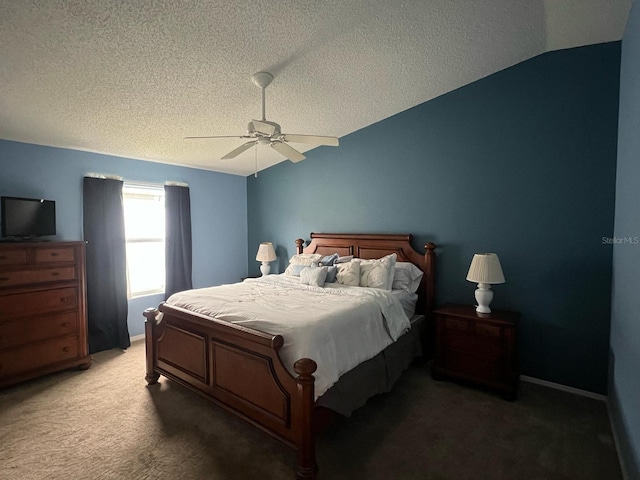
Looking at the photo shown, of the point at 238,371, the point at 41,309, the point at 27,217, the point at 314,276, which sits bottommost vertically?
the point at 238,371

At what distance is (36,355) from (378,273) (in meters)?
3.38

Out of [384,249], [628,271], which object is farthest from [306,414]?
[384,249]

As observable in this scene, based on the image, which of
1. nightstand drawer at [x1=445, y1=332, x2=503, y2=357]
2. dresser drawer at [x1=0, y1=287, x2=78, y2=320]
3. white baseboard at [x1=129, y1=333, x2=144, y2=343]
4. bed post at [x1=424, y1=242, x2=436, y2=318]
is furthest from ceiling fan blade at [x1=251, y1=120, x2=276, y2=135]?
white baseboard at [x1=129, y1=333, x2=144, y2=343]

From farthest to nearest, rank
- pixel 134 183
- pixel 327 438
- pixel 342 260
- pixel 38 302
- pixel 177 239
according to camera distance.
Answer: pixel 177 239 < pixel 134 183 < pixel 342 260 < pixel 38 302 < pixel 327 438

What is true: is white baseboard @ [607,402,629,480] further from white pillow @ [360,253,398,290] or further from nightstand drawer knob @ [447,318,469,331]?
white pillow @ [360,253,398,290]

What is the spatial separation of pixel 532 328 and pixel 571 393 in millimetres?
584

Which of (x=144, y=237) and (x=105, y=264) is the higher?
(x=144, y=237)

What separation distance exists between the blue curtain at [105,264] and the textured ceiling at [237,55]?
24.0 inches

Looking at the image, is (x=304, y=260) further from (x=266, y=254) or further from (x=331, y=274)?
(x=266, y=254)

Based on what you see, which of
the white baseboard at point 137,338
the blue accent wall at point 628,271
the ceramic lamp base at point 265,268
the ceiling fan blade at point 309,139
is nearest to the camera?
the blue accent wall at point 628,271

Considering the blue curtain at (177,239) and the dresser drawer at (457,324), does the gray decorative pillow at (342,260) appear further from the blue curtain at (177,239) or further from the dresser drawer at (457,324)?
the blue curtain at (177,239)

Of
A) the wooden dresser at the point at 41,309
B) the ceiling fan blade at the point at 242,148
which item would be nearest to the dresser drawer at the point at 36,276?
the wooden dresser at the point at 41,309

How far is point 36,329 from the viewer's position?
2.98 meters

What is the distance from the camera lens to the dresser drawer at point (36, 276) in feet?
9.21
